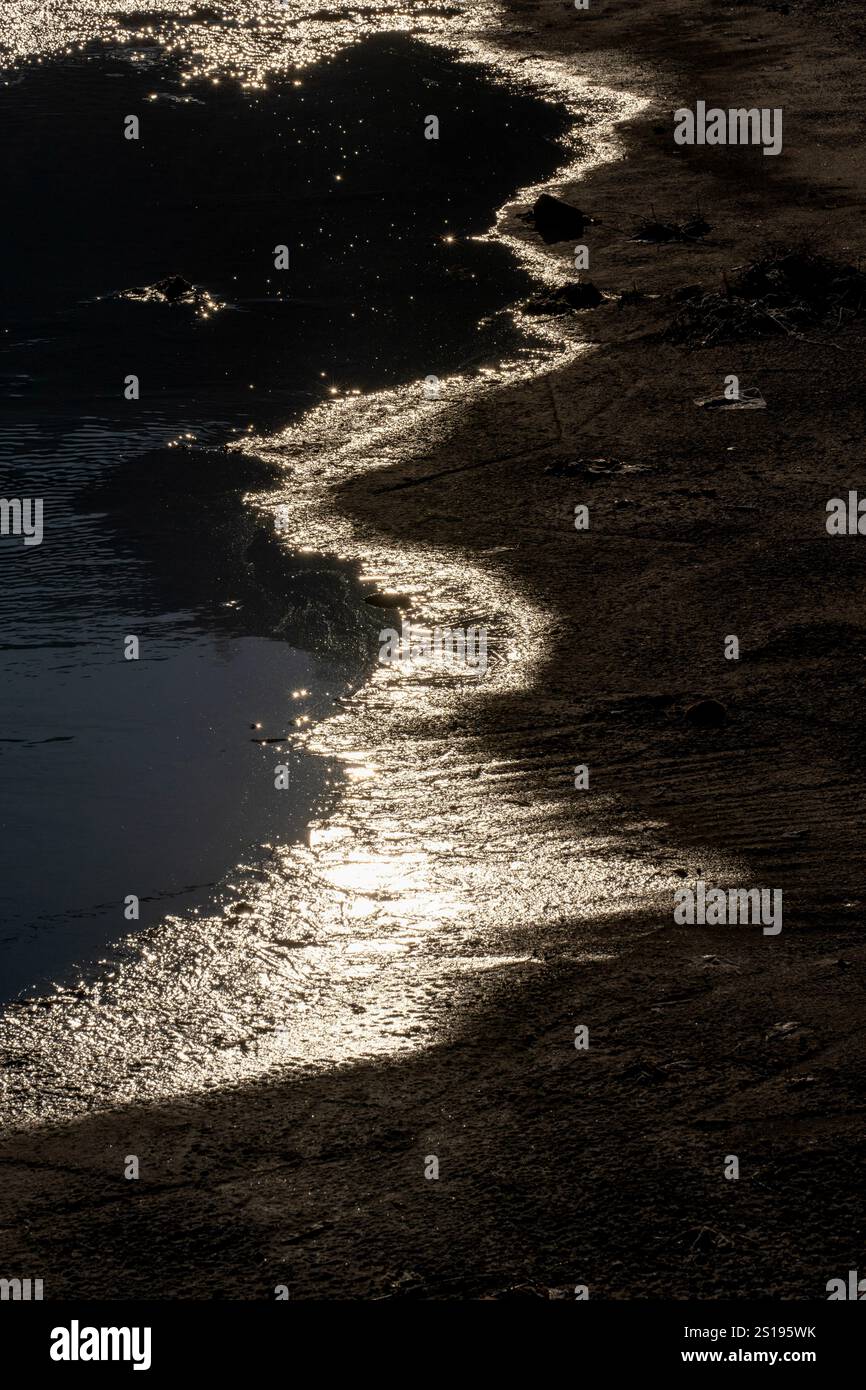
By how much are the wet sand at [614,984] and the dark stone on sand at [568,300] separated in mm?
2555

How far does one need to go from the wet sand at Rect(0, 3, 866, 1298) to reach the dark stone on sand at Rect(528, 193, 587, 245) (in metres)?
5.43

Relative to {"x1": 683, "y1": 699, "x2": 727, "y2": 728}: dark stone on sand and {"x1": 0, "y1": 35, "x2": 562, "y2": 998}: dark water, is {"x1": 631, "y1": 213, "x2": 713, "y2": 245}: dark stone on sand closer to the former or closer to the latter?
{"x1": 0, "y1": 35, "x2": 562, "y2": 998}: dark water

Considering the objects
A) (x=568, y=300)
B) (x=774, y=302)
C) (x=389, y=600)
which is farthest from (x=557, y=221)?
(x=389, y=600)

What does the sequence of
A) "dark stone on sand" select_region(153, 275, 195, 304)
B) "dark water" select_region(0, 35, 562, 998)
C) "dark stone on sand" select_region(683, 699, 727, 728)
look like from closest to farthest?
"dark water" select_region(0, 35, 562, 998) → "dark stone on sand" select_region(683, 699, 727, 728) → "dark stone on sand" select_region(153, 275, 195, 304)

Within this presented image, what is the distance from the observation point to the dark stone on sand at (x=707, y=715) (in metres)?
7.89

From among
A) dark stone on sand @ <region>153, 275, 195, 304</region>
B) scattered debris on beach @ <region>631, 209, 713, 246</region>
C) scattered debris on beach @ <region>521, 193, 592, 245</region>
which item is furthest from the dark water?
scattered debris on beach @ <region>631, 209, 713, 246</region>

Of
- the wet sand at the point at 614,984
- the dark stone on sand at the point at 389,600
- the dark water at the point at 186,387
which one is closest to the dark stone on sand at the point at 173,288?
the dark water at the point at 186,387

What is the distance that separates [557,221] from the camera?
17969 millimetres

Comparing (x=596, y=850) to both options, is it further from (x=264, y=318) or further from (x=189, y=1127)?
(x=264, y=318)

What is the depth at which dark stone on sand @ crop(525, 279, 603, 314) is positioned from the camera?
15.3 m

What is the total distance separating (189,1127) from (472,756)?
2896 millimetres

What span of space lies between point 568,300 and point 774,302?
215cm

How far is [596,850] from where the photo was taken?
6973 millimetres

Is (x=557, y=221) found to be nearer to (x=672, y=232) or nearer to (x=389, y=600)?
(x=672, y=232)
